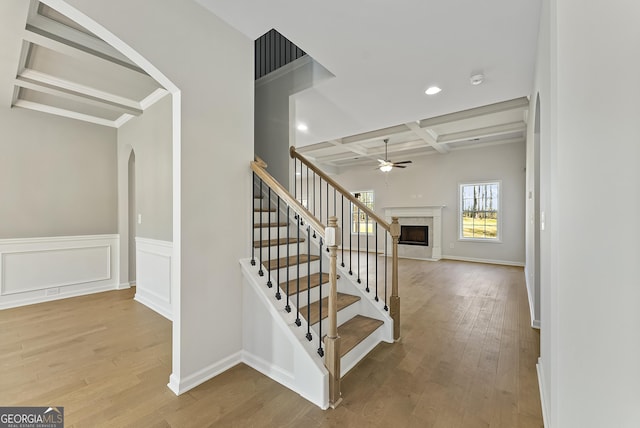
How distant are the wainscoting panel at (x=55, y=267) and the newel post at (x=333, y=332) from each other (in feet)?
14.6

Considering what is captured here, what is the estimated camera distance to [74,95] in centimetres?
329

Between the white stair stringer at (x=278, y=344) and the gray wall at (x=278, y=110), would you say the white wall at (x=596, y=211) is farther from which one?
the gray wall at (x=278, y=110)

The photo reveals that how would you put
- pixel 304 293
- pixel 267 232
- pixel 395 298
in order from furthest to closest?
pixel 267 232, pixel 395 298, pixel 304 293

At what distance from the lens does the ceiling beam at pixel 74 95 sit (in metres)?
2.93

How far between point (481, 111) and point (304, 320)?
4.70 m

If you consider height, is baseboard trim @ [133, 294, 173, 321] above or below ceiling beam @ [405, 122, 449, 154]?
below

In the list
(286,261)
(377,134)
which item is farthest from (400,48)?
(377,134)

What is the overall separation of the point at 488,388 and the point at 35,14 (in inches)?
174

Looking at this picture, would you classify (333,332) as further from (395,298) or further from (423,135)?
(423,135)

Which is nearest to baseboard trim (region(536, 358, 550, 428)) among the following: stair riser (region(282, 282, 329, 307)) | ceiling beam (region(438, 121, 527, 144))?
stair riser (region(282, 282, 329, 307))

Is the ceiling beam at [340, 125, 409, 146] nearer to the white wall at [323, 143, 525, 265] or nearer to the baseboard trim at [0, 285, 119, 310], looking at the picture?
the white wall at [323, 143, 525, 265]

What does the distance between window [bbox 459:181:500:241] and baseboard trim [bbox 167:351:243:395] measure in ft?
23.0

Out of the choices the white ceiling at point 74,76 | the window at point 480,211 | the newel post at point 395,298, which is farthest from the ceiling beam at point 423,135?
the white ceiling at point 74,76

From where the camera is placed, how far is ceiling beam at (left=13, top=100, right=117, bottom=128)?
11.8 feet
